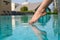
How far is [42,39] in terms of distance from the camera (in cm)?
270

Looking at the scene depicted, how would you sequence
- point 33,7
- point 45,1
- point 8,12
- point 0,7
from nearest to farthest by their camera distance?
1. point 45,1
2. point 0,7
3. point 8,12
4. point 33,7

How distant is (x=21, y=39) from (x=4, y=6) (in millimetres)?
17175

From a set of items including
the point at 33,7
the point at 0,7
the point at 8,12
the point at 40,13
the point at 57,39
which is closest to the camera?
the point at 57,39

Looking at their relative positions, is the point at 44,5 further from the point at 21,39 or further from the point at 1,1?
the point at 1,1

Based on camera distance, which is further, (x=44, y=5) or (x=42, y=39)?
(x=44, y=5)

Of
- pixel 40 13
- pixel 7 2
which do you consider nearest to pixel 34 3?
pixel 7 2

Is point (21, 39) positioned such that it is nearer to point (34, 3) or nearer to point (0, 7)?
point (0, 7)

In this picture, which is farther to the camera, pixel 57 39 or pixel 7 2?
pixel 7 2

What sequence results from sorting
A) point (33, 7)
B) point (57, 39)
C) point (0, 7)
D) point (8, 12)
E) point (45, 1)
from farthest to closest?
1. point (33, 7)
2. point (8, 12)
3. point (0, 7)
4. point (45, 1)
5. point (57, 39)

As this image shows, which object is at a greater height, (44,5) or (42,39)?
(44,5)

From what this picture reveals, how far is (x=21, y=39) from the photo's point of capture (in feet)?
9.07

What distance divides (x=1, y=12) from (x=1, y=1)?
1149mm

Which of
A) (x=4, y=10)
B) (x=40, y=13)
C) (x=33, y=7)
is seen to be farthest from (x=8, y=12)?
(x=40, y=13)

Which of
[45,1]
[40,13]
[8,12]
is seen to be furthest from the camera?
[8,12]
